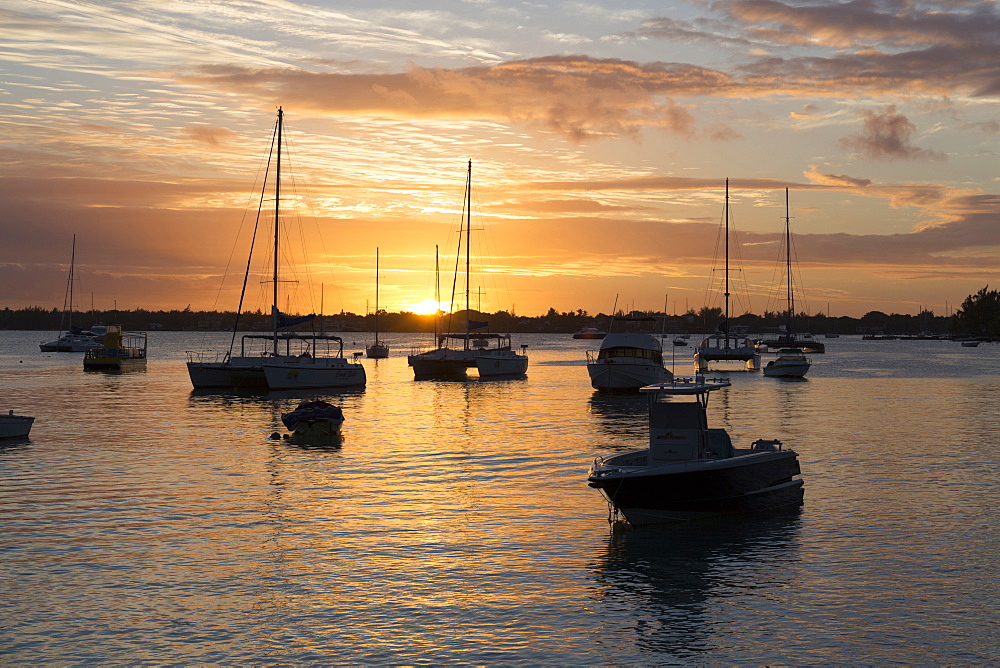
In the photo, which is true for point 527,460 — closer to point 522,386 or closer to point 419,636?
point 419,636

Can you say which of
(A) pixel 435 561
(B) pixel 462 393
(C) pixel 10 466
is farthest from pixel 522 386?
(A) pixel 435 561

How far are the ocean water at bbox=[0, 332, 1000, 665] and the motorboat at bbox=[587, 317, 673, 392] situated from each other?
27499 mm

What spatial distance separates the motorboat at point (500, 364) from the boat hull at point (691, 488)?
7047cm

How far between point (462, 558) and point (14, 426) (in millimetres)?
29959

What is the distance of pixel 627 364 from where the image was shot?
72938 millimetres

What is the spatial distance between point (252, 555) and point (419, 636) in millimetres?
6993

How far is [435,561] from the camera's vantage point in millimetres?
21031

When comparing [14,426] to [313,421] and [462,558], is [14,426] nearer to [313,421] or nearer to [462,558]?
[313,421]

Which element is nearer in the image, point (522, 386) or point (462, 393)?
point (462, 393)

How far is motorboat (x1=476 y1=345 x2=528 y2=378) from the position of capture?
97312 millimetres

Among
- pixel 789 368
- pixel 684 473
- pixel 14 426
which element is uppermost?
pixel 789 368

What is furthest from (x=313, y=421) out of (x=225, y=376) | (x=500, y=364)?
(x=500, y=364)

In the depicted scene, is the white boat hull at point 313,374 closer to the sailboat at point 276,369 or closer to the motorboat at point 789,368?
the sailboat at point 276,369

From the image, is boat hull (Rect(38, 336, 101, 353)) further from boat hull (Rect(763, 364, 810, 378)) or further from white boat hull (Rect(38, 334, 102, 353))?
boat hull (Rect(763, 364, 810, 378))
